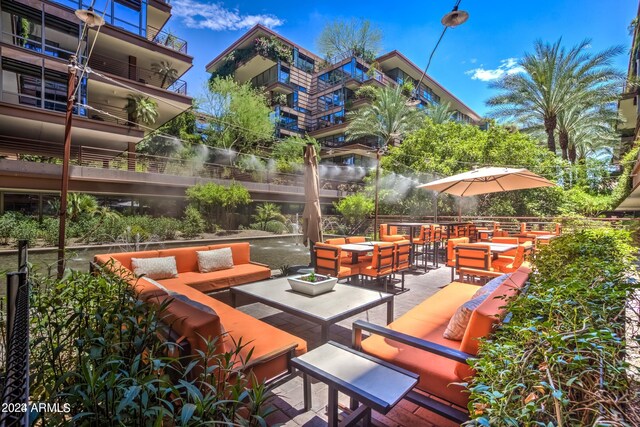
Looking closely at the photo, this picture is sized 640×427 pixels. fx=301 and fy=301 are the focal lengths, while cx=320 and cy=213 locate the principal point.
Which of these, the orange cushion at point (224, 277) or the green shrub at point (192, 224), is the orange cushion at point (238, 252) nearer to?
the orange cushion at point (224, 277)

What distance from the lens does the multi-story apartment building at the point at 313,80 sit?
96.0 feet

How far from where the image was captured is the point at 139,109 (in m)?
14.7

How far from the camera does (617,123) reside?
16484 mm

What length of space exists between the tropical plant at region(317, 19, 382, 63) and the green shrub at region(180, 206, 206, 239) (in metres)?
24.0

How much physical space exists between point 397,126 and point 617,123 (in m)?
12.2

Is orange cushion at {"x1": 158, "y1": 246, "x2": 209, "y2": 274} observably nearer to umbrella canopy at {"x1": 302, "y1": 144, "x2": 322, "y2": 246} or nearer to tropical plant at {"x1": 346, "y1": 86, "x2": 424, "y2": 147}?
umbrella canopy at {"x1": 302, "y1": 144, "x2": 322, "y2": 246}

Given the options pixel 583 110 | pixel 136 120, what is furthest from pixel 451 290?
pixel 583 110

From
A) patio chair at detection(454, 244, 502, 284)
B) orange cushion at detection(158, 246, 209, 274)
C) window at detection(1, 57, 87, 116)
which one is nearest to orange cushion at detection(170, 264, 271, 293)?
orange cushion at detection(158, 246, 209, 274)

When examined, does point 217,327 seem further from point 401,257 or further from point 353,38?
point 353,38

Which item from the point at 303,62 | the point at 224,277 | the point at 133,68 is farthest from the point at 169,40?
the point at 303,62

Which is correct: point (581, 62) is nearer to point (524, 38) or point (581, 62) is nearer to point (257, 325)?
point (524, 38)

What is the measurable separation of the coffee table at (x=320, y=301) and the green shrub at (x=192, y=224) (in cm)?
1183

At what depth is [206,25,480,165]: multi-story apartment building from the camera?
2925cm

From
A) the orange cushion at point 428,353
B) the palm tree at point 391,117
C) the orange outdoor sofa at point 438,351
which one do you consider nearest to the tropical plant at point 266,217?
the palm tree at point 391,117
